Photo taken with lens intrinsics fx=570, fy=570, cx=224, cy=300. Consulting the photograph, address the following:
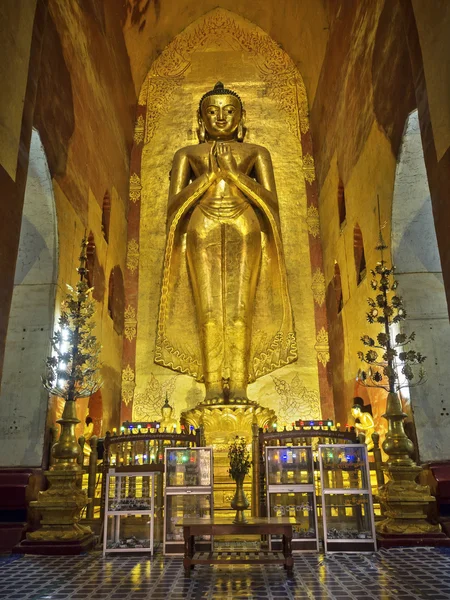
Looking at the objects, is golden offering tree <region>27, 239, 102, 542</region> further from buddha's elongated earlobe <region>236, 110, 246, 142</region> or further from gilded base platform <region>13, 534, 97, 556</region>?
buddha's elongated earlobe <region>236, 110, 246, 142</region>

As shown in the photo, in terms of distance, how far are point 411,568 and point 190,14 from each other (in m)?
10.5

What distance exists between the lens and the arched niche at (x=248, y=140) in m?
8.85

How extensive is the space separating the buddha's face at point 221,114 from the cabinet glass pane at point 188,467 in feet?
20.1

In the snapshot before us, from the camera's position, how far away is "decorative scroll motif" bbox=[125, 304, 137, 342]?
9227 millimetres

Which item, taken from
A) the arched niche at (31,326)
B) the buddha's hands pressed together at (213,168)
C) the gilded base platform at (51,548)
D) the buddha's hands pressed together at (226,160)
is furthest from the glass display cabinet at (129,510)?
the buddha's hands pressed together at (226,160)

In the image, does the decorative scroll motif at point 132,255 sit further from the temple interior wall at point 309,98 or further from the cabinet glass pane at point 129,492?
the cabinet glass pane at point 129,492

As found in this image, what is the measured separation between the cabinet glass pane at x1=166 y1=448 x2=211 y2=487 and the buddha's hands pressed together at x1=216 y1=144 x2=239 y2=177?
5.09m

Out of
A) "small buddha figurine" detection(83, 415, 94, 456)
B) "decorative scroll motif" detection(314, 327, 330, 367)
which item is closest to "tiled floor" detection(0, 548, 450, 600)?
"small buddha figurine" detection(83, 415, 94, 456)

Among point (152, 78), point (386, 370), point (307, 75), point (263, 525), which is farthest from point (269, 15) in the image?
point (263, 525)

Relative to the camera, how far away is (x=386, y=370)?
5492mm

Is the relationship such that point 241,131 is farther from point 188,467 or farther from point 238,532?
point 238,532

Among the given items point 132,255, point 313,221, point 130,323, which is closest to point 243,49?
point 313,221

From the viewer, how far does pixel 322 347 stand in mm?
9109

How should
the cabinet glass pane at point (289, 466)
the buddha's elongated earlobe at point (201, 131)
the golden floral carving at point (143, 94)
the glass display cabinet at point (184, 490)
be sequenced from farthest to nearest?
the golden floral carving at point (143, 94) → the buddha's elongated earlobe at point (201, 131) → the cabinet glass pane at point (289, 466) → the glass display cabinet at point (184, 490)
